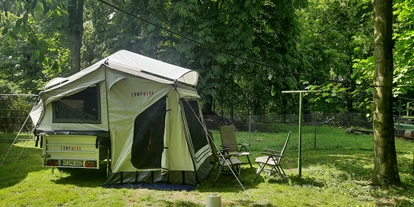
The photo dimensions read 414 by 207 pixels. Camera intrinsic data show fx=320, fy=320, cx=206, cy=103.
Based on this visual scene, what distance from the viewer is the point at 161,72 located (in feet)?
22.6

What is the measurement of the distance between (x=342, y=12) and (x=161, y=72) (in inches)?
774

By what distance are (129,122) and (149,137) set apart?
502mm

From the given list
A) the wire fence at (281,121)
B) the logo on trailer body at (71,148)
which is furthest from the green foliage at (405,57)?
the logo on trailer body at (71,148)

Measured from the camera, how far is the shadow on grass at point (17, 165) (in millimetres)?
6789

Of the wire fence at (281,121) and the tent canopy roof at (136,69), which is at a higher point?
the tent canopy roof at (136,69)

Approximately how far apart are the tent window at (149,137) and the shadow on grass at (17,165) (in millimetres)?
2589

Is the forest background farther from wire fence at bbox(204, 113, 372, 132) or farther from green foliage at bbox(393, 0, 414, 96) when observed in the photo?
green foliage at bbox(393, 0, 414, 96)

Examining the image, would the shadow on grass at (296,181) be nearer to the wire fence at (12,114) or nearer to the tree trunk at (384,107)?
the tree trunk at (384,107)

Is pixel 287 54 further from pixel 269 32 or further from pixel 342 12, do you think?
pixel 342 12

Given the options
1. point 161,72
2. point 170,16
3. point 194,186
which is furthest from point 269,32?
point 194,186

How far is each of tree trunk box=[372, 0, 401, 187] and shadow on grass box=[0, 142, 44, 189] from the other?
726cm

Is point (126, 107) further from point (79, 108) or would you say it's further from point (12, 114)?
point (12, 114)

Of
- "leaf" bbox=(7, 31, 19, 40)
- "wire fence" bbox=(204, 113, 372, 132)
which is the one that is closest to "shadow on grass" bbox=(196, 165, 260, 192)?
"wire fence" bbox=(204, 113, 372, 132)

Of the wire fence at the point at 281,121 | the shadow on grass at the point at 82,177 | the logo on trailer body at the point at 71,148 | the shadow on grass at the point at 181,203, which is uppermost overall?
the wire fence at the point at 281,121
